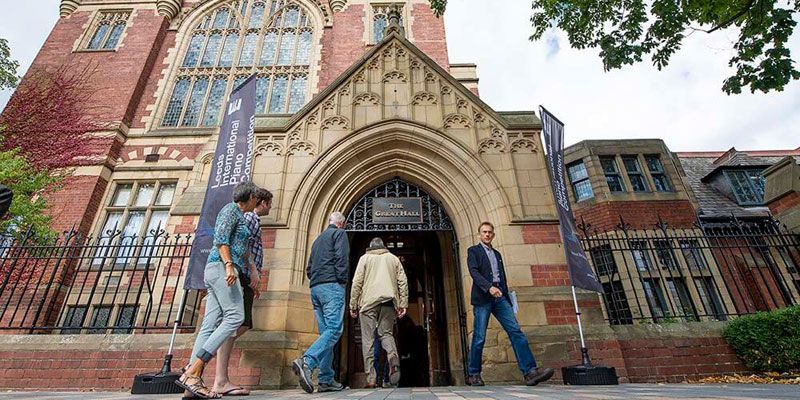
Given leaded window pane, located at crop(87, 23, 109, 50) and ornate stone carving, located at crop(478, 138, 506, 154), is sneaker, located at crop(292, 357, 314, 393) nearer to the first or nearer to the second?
ornate stone carving, located at crop(478, 138, 506, 154)

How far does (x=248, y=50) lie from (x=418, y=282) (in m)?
12.5

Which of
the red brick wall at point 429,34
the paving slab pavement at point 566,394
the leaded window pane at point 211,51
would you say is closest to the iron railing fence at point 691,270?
the paving slab pavement at point 566,394

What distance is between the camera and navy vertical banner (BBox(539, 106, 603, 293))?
5152 mm

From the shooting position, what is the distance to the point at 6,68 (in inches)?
452

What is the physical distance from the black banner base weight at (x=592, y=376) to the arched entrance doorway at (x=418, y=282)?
1949mm

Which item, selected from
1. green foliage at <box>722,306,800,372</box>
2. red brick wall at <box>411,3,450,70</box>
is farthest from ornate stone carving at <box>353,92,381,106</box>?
red brick wall at <box>411,3,450,70</box>

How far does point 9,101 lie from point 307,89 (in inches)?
396

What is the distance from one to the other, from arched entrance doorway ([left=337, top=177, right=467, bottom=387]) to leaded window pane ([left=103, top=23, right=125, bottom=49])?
14.3 metres

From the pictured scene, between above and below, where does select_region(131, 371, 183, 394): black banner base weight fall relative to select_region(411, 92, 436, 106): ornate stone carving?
below

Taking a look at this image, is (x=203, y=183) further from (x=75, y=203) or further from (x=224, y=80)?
(x=224, y=80)

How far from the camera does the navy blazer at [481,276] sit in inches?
178

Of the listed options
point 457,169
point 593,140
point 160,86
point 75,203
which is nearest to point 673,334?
point 457,169

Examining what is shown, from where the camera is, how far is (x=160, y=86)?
13.8 meters

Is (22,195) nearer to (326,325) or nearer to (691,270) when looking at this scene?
(326,325)
